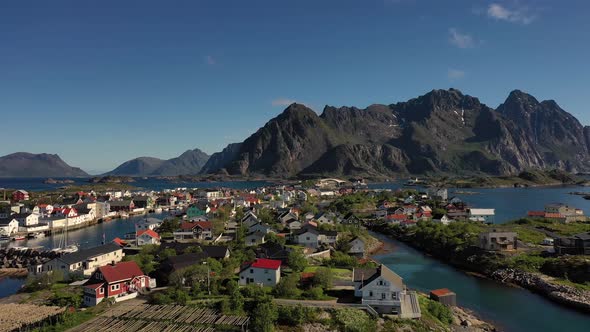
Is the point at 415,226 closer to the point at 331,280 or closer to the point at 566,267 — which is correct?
the point at 566,267

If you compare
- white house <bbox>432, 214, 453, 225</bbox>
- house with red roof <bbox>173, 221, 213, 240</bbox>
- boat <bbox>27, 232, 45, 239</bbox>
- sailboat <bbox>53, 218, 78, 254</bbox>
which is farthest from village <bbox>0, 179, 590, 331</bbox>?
boat <bbox>27, 232, 45, 239</bbox>

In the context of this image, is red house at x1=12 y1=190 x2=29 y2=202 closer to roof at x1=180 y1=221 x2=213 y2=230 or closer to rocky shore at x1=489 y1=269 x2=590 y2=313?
roof at x1=180 y1=221 x2=213 y2=230

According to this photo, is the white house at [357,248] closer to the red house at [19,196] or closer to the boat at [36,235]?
the boat at [36,235]

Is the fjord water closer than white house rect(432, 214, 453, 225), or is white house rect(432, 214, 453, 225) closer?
the fjord water

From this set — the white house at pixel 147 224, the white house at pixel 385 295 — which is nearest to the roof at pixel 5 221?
the white house at pixel 147 224

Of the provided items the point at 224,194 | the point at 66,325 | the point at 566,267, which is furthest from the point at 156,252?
the point at 224,194

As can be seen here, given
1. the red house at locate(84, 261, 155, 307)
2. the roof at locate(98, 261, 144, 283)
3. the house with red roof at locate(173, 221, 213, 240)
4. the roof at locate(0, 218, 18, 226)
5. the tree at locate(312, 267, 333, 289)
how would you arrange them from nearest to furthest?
the red house at locate(84, 261, 155, 307) → the roof at locate(98, 261, 144, 283) → the tree at locate(312, 267, 333, 289) → the house with red roof at locate(173, 221, 213, 240) → the roof at locate(0, 218, 18, 226)
